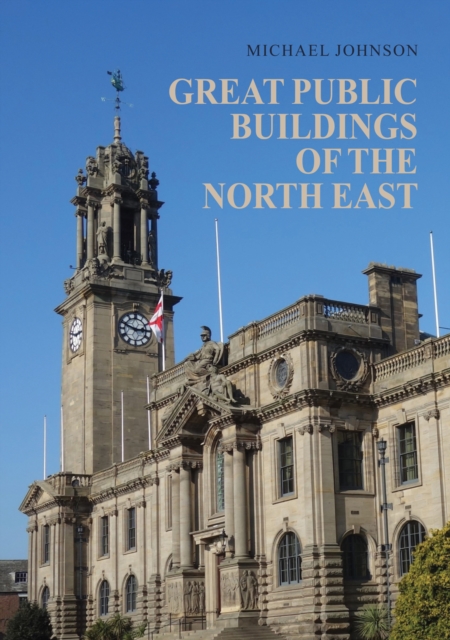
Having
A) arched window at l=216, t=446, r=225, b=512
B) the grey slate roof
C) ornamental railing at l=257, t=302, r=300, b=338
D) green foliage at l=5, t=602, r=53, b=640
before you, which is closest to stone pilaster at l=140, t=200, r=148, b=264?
green foliage at l=5, t=602, r=53, b=640

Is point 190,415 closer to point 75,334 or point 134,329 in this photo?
point 134,329

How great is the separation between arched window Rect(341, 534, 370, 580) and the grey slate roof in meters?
62.0

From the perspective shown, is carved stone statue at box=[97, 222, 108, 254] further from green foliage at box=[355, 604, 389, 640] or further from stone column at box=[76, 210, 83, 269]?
green foliage at box=[355, 604, 389, 640]

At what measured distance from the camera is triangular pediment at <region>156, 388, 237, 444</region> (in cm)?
5403

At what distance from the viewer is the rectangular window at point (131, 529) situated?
67.1m

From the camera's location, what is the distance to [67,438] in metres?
80.6

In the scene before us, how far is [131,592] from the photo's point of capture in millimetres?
66438

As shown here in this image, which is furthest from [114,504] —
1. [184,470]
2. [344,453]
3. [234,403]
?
[344,453]

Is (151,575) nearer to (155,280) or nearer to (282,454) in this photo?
(282,454)

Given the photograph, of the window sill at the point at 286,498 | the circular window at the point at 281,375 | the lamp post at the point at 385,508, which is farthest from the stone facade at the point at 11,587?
the lamp post at the point at 385,508

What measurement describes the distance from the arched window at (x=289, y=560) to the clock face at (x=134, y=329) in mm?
31931

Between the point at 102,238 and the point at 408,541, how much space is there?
4060cm

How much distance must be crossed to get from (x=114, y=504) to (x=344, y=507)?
83.5 feet

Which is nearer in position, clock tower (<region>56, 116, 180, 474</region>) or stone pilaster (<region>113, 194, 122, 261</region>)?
clock tower (<region>56, 116, 180, 474</region>)
